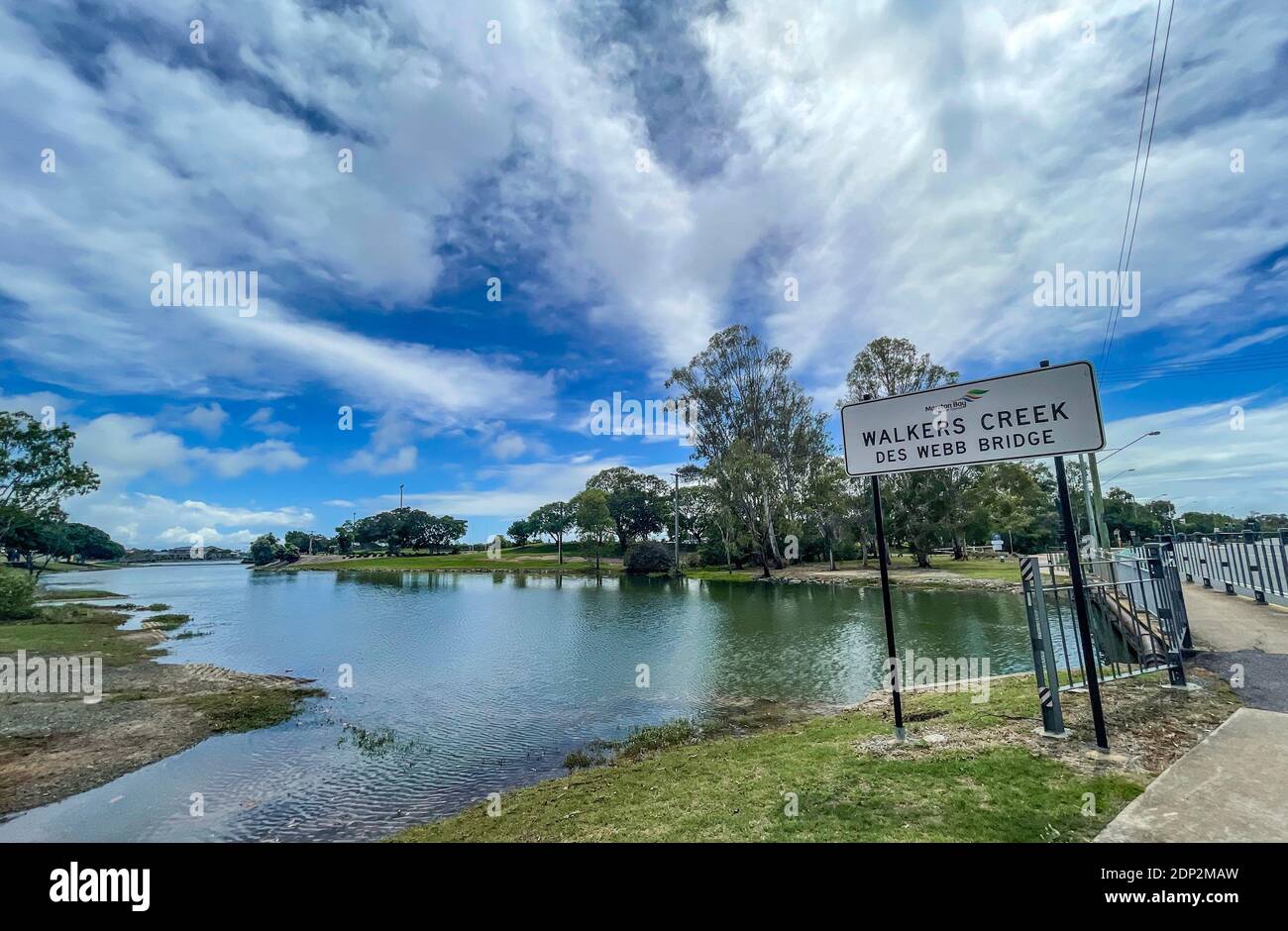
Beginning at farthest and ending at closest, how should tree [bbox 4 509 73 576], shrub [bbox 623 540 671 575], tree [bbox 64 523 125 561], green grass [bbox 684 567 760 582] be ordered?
tree [bbox 64 523 125 561], shrub [bbox 623 540 671 575], green grass [bbox 684 567 760 582], tree [bbox 4 509 73 576]

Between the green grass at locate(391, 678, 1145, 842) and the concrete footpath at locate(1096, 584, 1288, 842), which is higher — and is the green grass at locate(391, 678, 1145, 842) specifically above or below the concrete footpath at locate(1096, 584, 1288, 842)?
below

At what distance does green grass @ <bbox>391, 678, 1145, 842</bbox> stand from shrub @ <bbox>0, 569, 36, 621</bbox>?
35.4 metres

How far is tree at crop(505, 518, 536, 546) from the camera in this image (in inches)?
4456

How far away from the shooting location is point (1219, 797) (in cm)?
→ 388

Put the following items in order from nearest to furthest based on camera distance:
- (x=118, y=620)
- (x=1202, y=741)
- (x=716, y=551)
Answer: (x=1202, y=741) → (x=118, y=620) → (x=716, y=551)

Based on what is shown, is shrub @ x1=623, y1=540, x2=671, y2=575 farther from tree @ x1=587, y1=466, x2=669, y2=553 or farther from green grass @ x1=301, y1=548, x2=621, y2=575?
tree @ x1=587, y1=466, x2=669, y2=553

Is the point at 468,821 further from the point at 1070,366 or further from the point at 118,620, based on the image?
the point at 118,620

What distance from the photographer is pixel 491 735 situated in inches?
436

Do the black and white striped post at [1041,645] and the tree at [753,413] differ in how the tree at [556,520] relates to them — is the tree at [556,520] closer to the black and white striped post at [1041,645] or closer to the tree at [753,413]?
the tree at [753,413]

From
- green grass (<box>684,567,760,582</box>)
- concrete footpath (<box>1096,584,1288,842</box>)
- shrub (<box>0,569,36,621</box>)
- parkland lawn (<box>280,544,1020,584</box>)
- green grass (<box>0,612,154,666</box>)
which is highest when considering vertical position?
shrub (<box>0,569,36,621</box>)

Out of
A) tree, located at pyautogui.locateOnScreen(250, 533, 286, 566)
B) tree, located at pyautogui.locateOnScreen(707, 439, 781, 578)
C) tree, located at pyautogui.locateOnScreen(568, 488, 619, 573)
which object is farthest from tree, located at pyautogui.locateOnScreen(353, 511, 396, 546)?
tree, located at pyautogui.locateOnScreen(707, 439, 781, 578)
